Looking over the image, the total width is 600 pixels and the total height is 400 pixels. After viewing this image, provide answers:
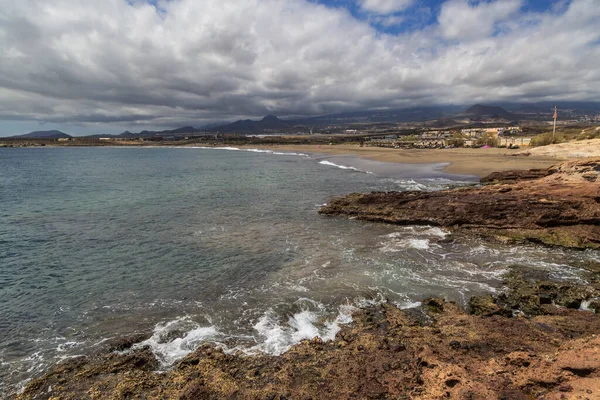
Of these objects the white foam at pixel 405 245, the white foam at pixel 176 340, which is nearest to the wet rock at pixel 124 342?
the white foam at pixel 176 340

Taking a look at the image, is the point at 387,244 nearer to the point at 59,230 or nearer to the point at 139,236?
the point at 139,236

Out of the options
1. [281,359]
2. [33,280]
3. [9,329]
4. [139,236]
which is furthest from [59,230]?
[281,359]

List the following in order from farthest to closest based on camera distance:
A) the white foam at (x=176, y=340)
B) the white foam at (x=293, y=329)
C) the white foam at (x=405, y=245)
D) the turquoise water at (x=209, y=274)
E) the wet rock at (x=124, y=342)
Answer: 1. the white foam at (x=405, y=245)
2. the turquoise water at (x=209, y=274)
3. the wet rock at (x=124, y=342)
4. the white foam at (x=293, y=329)
5. the white foam at (x=176, y=340)

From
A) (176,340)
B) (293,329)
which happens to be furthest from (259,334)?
(176,340)

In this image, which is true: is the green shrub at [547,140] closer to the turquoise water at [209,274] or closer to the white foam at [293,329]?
the turquoise water at [209,274]

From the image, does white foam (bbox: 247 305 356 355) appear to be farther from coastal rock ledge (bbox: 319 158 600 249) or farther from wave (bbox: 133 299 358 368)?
coastal rock ledge (bbox: 319 158 600 249)

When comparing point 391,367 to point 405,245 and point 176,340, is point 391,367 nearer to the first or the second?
point 176,340

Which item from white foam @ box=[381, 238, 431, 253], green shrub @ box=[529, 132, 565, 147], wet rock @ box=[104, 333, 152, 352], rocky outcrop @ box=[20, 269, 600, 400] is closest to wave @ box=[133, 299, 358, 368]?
wet rock @ box=[104, 333, 152, 352]
